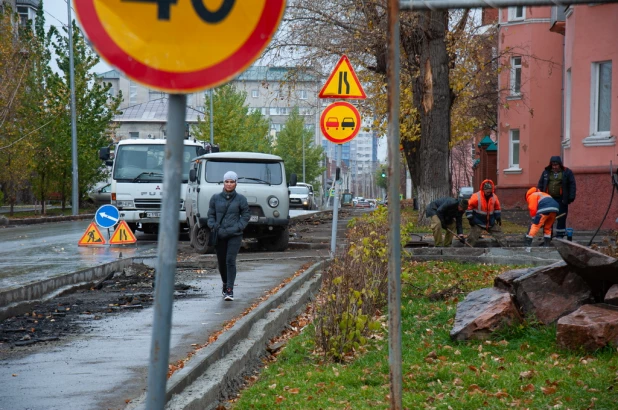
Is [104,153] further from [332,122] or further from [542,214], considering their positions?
[542,214]

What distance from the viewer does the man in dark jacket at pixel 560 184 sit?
19234 millimetres

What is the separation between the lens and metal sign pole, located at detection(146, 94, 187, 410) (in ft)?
8.74

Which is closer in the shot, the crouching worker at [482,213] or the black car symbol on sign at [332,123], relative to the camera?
the black car symbol on sign at [332,123]

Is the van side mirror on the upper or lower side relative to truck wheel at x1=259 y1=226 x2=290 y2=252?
upper

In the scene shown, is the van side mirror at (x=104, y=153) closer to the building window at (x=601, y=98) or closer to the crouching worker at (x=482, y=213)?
the crouching worker at (x=482, y=213)

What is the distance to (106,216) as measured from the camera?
66.0 ft

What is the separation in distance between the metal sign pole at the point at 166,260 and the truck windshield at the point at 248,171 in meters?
18.0

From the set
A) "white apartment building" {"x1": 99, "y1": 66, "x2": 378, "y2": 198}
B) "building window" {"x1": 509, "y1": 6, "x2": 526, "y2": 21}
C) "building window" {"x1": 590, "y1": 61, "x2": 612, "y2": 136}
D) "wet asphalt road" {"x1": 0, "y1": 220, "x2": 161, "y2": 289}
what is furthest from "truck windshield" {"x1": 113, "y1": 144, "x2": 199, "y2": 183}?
"building window" {"x1": 509, "y1": 6, "x2": 526, "y2": 21}

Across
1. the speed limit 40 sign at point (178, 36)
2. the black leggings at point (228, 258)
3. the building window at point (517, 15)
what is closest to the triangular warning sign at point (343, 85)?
the black leggings at point (228, 258)

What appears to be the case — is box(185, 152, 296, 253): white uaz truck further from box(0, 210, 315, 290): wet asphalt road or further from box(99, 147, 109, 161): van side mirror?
box(99, 147, 109, 161): van side mirror

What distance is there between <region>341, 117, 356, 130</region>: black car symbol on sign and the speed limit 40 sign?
12347mm

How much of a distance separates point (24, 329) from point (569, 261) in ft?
18.0

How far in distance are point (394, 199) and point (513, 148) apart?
37121 millimetres

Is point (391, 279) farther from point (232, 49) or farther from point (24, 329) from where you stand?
point (24, 329)
